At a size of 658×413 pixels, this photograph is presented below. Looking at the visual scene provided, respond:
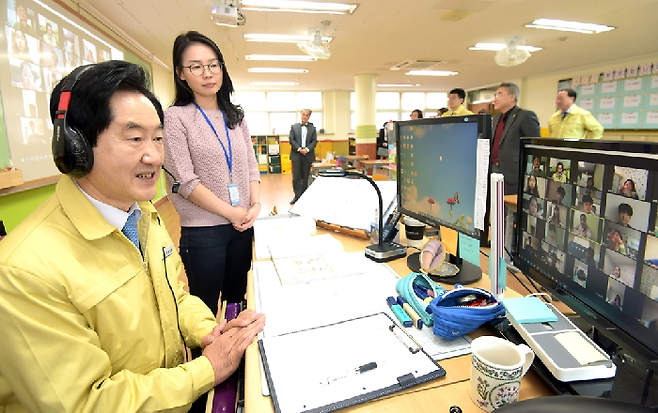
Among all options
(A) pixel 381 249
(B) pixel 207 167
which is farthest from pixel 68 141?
(A) pixel 381 249

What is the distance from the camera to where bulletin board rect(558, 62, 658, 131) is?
777 cm

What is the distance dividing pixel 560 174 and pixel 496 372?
46 cm

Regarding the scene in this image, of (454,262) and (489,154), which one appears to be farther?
(454,262)

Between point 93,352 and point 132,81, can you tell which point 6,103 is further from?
point 93,352

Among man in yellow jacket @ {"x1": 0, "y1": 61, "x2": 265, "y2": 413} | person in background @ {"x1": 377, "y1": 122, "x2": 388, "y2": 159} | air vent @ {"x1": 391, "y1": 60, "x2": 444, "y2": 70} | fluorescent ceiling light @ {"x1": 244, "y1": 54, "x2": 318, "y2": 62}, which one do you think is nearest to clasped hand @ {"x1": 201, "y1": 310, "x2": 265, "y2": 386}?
man in yellow jacket @ {"x1": 0, "y1": 61, "x2": 265, "y2": 413}

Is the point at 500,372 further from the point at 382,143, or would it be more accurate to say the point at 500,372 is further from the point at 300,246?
the point at 382,143

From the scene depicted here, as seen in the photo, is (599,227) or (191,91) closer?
(599,227)

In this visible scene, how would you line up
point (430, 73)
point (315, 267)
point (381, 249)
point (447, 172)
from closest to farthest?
point (447, 172) → point (315, 267) → point (381, 249) → point (430, 73)

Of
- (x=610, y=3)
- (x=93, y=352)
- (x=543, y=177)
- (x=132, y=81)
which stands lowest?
(x=93, y=352)

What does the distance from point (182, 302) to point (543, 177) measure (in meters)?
1.10

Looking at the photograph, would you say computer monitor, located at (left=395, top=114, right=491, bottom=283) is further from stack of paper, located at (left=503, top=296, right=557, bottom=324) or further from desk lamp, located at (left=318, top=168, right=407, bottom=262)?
stack of paper, located at (left=503, top=296, right=557, bottom=324)

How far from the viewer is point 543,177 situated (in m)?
0.86

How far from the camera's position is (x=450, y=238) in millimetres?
1183

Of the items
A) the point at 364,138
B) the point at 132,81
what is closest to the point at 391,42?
the point at 364,138
